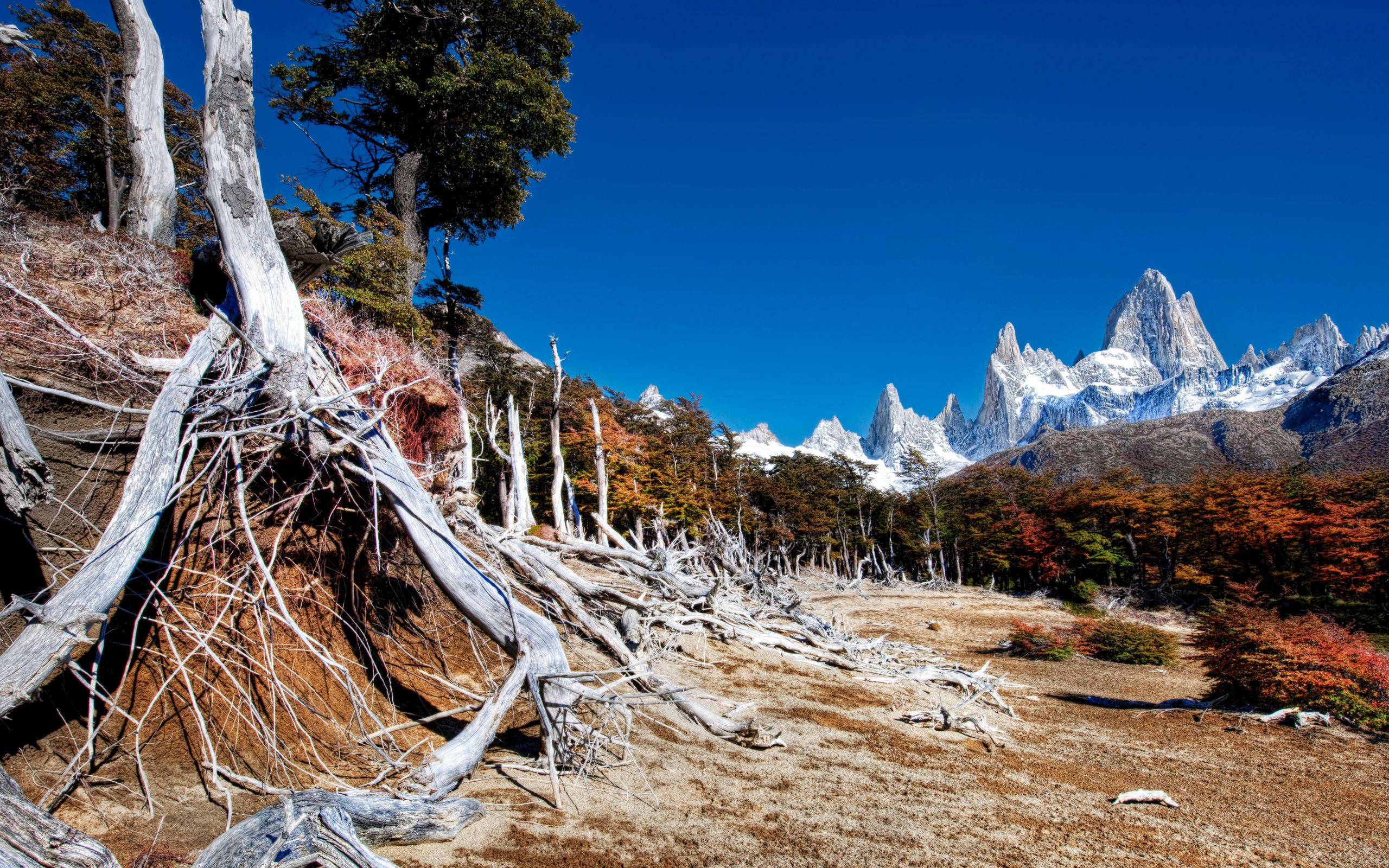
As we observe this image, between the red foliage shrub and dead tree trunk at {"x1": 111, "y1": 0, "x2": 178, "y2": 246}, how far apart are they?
300cm

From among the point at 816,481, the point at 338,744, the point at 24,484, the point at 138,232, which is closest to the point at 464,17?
the point at 138,232

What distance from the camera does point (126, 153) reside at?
11367mm

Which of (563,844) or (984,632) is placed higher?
(563,844)

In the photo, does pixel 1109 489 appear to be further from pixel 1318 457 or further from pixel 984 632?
pixel 1318 457

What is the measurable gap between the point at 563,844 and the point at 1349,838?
5492 mm

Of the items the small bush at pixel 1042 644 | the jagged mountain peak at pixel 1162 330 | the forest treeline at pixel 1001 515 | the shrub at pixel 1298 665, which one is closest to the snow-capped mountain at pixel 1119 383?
the jagged mountain peak at pixel 1162 330

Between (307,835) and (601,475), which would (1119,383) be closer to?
(601,475)

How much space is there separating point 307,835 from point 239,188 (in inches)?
141

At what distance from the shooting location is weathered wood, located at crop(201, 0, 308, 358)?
341 centimetres

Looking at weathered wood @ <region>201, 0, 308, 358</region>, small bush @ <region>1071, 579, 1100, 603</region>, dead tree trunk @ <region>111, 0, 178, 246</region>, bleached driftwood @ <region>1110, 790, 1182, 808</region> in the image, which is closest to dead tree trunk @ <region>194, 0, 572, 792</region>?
weathered wood @ <region>201, 0, 308, 358</region>

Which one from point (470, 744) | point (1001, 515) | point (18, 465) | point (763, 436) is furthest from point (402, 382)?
point (763, 436)

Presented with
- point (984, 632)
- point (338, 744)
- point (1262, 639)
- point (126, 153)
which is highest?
point (126, 153)

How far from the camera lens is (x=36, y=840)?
5.32ft

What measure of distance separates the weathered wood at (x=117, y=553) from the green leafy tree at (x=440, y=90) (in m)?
8.05
